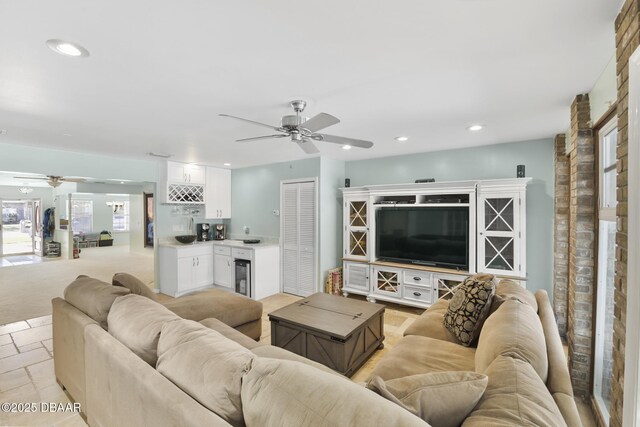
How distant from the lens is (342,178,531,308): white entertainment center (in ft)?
11.9

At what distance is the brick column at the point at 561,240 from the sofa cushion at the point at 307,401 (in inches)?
140

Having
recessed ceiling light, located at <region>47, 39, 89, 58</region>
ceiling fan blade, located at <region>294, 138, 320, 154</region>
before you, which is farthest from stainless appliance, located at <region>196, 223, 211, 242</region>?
recessed ceiling light, located at <region>47, 39, 89, 58</region>

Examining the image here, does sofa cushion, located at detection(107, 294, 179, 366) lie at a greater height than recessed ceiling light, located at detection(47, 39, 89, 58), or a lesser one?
lesser

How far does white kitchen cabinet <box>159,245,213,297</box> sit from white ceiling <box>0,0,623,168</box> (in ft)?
8.14

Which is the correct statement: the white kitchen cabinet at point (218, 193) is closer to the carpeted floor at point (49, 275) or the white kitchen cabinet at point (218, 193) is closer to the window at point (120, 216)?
the carpeted floor at point (49, 275)

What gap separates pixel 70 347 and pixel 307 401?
7.02 feet

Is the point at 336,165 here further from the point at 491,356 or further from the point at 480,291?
the point at 491,356

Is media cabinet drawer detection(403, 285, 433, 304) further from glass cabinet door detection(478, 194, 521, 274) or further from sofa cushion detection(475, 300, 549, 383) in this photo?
sofa cushion detection(475, 300, 549, 383)

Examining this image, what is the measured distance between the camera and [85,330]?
72.5 inches

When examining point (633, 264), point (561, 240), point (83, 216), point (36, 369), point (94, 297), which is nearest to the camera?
point (633, 264)

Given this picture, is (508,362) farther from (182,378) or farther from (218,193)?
(218,193)

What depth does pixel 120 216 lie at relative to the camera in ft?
39.2

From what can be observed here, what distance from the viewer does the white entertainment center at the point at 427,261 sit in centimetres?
364

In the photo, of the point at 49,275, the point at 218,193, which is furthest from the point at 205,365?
the point at 49,275
